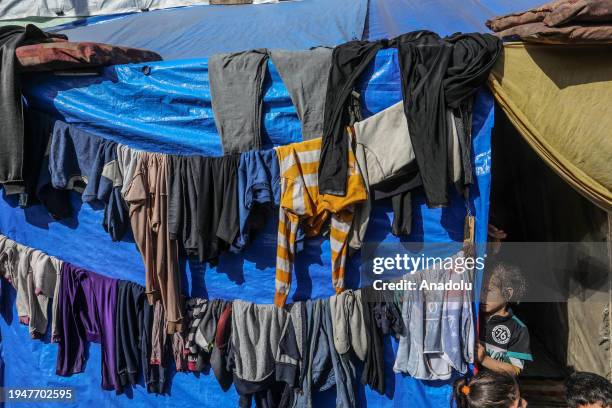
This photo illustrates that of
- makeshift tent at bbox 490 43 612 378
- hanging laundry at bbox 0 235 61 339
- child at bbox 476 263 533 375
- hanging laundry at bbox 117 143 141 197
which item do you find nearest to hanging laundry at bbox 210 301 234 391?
hanging laundry at bbox 117 143 141 197

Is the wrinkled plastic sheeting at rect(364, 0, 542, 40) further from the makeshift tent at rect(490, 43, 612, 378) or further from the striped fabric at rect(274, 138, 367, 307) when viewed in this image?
the striped fabric at rect(274, 138, 367, 307)

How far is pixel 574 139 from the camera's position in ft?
8.45

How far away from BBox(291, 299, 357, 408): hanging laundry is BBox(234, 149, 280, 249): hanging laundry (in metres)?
0.62

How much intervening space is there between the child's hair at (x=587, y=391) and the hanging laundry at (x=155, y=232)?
7.19ft

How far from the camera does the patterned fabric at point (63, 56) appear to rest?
2.92 meters

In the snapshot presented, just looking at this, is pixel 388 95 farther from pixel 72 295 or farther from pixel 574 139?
pixel 72 295

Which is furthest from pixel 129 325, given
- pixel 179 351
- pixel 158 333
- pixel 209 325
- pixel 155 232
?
pixel 155 232

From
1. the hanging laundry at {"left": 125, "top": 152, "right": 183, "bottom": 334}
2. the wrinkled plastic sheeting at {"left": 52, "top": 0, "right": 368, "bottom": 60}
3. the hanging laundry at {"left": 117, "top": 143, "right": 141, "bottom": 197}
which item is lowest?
the hanging laundry at {"left": 125, "top": 152, "right": 183, "bottom": 334}

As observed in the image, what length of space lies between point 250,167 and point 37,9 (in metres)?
4.08

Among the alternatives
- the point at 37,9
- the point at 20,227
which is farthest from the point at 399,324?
the point at 37,9

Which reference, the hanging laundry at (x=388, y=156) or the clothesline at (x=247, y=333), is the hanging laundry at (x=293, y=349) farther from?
the hanging laundry at (x=388, y=156)

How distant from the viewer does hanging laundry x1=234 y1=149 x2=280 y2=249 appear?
2.81 metres

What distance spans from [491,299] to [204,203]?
1878 mm

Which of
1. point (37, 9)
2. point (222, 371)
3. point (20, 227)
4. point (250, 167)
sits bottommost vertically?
point (222, 371)
